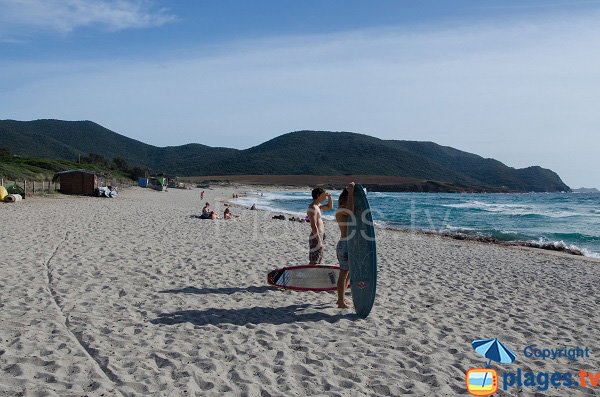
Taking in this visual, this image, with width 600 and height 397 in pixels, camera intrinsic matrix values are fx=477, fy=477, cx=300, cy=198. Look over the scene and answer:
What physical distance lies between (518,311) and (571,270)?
5364mm

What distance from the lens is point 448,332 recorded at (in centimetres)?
528

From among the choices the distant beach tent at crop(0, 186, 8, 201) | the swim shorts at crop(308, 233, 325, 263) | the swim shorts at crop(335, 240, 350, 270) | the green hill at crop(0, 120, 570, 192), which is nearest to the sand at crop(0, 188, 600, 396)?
the swim shorts at crop(335, 240, 350, 270)

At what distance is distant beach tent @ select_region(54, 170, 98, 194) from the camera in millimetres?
29141

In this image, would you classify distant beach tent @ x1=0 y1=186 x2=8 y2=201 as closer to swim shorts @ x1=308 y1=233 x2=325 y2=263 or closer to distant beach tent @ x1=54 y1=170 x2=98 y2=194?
distant beach tent @ x1=54 y1=170 x2=98 y2=194

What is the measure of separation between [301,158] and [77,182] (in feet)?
371

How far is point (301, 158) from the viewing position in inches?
5551

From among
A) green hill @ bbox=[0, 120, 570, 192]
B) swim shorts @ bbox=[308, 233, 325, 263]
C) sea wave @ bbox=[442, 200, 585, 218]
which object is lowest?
sea wave @ bbox=[442, 200, 585, 218]

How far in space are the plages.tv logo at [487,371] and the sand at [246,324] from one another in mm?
95

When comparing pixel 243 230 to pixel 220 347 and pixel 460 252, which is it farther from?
pixel 220 347

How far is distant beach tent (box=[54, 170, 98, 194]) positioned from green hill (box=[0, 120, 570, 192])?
81.0 m

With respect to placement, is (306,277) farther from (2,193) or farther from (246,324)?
(2,193)

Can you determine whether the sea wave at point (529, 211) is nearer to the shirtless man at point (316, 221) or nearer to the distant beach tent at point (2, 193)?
the shirtless man at point (316, 221)

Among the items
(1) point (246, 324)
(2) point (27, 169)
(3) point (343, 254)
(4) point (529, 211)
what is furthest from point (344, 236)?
(2) point (27, 169)

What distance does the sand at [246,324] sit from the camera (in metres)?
3.84
